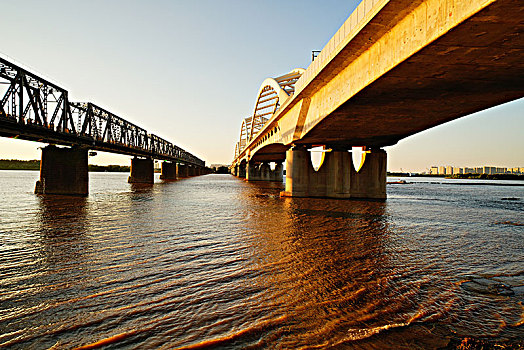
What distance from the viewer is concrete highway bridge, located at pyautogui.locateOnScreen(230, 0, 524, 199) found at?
31.7 feet

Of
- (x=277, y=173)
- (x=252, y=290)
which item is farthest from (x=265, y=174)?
(x=252, y=290)

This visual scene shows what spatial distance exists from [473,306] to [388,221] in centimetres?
1282

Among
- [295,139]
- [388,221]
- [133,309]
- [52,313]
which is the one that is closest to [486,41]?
[388,221]

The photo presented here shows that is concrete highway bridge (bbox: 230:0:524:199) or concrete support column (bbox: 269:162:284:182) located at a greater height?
concrete highway bridge (bbox: 230:0:524:199)

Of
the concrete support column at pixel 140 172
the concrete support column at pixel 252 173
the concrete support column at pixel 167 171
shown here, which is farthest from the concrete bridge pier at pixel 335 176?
the concrete support column at pixel 167 171

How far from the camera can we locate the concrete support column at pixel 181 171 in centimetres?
12631

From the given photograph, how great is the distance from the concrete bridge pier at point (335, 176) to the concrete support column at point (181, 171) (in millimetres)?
96621

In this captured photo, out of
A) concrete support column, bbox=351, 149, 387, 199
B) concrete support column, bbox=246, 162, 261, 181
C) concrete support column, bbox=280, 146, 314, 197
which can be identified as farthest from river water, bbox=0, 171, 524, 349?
concrete support column, bbox=246, 162, 261, 181

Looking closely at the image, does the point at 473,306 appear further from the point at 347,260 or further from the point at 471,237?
the point at 471,237

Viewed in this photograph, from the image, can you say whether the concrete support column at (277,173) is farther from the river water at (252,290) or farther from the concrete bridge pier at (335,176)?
the river water at (252,290)

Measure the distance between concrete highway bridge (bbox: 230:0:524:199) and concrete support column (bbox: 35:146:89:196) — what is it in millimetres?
22021

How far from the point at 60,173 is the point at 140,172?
38031mm

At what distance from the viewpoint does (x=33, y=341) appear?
15.1 feet

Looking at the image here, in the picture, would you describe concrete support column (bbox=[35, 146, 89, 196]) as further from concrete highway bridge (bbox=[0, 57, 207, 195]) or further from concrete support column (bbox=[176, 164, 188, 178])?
concrete support column (bbox=[176, 164, 188, 178])
